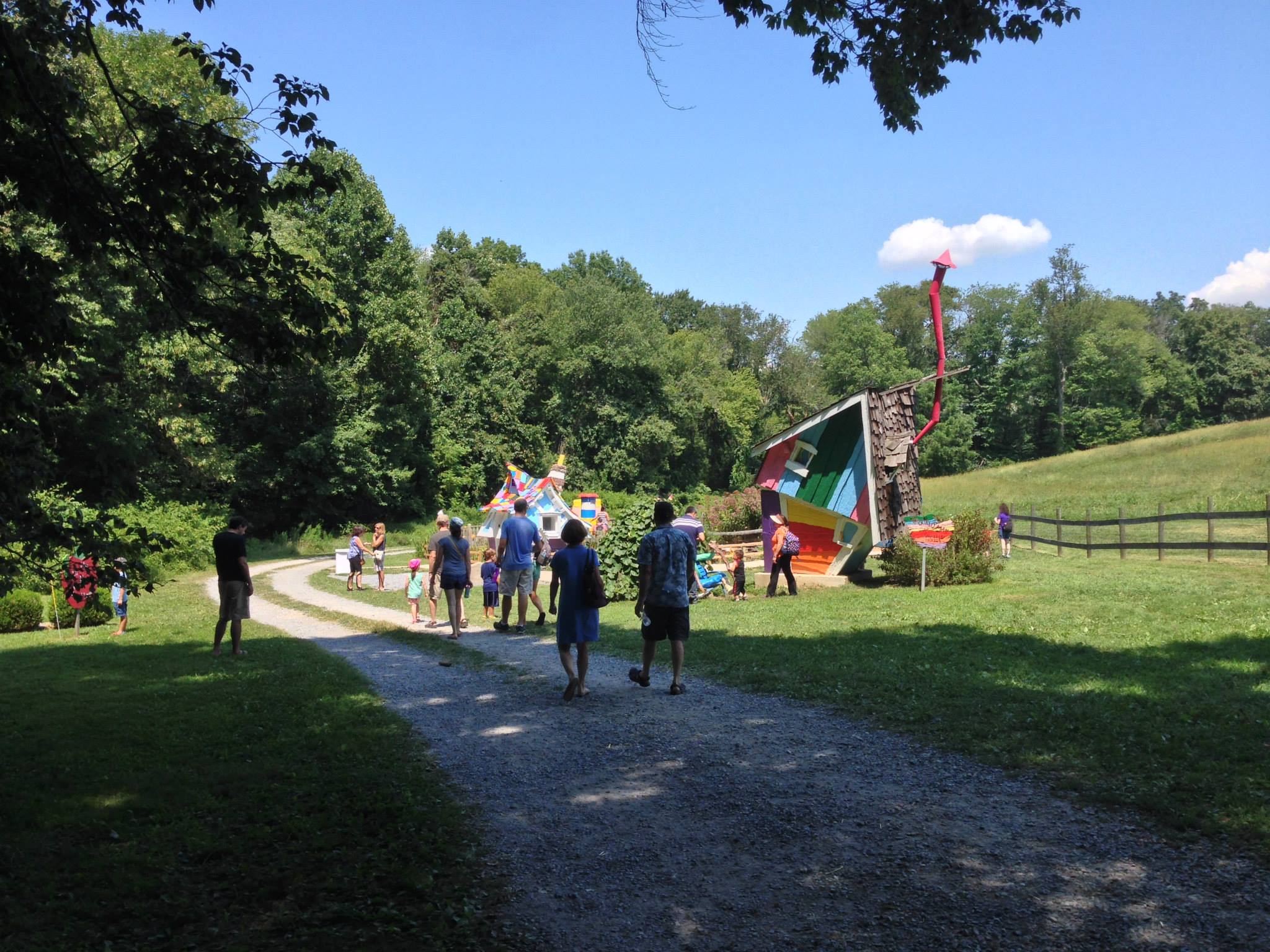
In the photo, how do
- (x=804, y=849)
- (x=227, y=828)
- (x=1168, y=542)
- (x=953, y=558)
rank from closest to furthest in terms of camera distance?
(x=804, y=849)
(x=227, y=828)
(x=953, y=558)
(x=1168, y=542)

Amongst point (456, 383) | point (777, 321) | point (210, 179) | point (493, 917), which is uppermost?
point (777, 321)

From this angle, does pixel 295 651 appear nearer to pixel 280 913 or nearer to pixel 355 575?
pixel 280 913

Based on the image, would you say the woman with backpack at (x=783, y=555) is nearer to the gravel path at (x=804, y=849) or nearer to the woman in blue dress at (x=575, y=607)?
the woman in blue dress at (x=575, y=607)

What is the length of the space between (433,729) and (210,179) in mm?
4672

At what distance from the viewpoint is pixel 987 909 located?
425cm

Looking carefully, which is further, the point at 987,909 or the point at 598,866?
the point at 598,866

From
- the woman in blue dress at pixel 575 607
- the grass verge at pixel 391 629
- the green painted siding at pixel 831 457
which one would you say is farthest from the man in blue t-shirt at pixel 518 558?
the green painted siding at pixel 831 457

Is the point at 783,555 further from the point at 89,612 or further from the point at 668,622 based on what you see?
the point at 89,612

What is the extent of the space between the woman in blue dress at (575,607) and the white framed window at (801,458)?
12.1 m

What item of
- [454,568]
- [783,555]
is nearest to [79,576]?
[454,568]

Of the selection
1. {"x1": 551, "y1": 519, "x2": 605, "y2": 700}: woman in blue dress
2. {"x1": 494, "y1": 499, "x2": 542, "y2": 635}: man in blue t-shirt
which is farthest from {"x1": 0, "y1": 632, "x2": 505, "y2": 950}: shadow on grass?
{"x1": 494, "y1": 499, "x2": 542, "y2": 635}: man in blue t-shirt

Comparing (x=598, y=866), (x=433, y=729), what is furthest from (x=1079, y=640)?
(x=598, y=866)

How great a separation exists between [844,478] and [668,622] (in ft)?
38.6

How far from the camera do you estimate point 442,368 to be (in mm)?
53938
